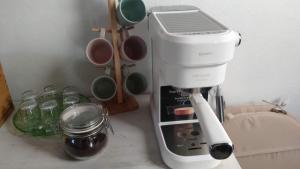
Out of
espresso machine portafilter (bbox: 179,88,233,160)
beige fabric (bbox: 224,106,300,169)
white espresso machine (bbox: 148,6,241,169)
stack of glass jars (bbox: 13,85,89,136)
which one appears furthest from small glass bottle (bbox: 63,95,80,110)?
beige fabric (bbox: 224,106,300,169)

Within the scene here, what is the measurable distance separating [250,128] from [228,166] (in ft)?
1.28

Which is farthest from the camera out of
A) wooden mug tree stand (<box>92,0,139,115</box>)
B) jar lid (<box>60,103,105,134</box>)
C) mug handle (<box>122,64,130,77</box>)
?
mug handle (<box>122,64,130,77</box>)

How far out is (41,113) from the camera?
2.47 ft

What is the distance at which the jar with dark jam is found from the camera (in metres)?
0.60

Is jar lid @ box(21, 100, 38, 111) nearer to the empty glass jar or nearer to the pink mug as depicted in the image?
the empty glass jar

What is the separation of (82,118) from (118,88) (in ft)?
0.62

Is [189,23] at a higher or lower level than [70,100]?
higher

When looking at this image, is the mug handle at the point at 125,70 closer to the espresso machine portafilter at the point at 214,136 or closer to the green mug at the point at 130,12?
the green mug at the point at 130,12

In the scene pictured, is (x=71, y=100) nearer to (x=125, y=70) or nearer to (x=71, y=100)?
(x=71, y=100)

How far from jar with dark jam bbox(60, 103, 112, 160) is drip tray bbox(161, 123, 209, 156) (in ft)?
0.54

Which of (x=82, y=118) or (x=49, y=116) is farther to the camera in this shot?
(x=49, y=116)

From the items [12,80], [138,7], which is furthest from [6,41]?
[138,7]

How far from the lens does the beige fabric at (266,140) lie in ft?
3.00

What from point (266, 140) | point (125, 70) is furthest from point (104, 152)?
point (266, 140)
